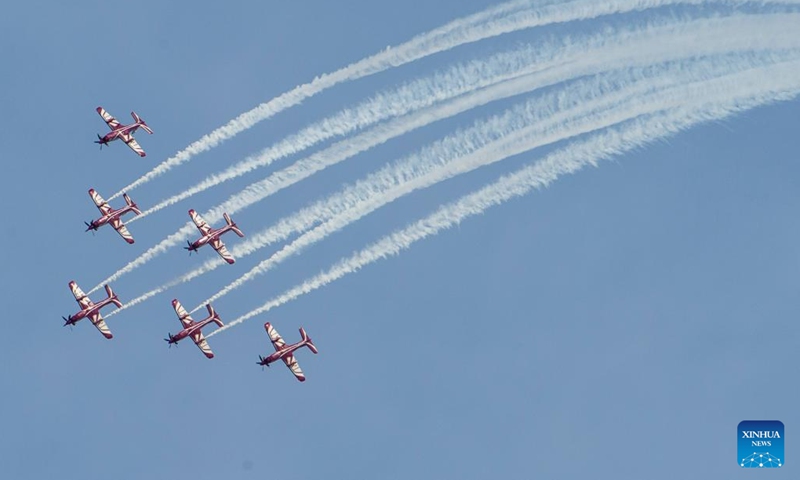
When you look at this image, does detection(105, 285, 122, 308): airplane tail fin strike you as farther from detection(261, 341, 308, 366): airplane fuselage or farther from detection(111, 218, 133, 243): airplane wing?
detection(261, 341, 308, 366): airplane fuselage

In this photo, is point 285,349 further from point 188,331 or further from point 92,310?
point 92,310

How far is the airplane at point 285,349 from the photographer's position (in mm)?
66625

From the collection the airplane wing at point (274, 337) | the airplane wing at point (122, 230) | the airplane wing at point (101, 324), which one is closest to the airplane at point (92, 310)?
the airplane wing at point (101, 324)

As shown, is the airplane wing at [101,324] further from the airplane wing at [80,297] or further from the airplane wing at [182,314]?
the airplane wing at [182,314]

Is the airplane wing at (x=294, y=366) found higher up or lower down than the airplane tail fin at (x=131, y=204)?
lower down

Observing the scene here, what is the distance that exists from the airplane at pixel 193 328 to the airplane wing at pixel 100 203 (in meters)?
6.40

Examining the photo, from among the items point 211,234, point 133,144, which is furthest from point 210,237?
point 133,144

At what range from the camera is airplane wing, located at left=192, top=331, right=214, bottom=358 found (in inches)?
2670

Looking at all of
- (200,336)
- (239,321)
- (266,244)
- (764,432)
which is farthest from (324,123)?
(764,432)

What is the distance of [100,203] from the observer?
71.9m

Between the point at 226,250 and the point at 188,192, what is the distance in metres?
3.54

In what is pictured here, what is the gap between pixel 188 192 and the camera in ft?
209

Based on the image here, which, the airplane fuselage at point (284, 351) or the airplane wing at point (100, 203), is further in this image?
the airplane wing at point (100, 203)

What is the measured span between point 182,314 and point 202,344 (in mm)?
1612
